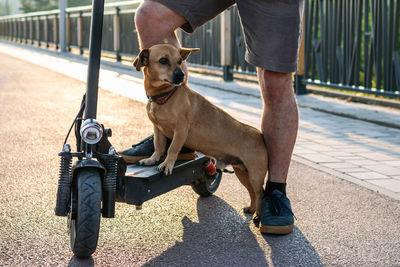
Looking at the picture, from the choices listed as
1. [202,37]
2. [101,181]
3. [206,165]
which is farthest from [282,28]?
[202,37]

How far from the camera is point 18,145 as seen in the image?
4980 millimetres

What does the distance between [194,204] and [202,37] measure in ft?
29.3

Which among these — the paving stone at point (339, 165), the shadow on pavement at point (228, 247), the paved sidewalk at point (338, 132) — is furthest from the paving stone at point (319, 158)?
the shadow on pavement at point (228, 247)

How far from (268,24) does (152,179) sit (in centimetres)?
90

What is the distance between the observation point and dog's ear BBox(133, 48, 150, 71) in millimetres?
2836

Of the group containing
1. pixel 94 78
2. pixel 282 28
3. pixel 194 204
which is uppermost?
pixel 282 28

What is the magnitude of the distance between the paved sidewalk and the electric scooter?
1.73m

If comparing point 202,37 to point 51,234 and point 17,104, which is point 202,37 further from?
point 51,234

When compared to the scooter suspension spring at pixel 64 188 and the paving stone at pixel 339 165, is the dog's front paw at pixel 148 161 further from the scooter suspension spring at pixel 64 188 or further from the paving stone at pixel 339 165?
the paving stone at pixel 339 165

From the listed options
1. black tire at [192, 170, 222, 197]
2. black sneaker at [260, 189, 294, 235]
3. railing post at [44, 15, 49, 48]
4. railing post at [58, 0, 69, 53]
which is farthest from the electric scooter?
railing post at [44, 15, 49, 48]

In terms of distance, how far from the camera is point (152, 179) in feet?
8.98

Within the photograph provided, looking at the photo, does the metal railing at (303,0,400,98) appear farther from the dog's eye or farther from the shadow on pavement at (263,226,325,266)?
the dog's eye

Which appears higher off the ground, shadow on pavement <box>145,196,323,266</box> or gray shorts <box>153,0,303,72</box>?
gray shorts <box>153,0,303,72</box>

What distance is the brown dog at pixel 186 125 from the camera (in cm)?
288
